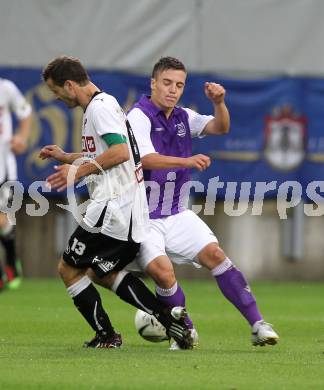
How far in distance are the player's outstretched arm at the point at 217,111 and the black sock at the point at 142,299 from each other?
1283 millimetres

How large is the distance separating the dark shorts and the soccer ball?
30.4 inches

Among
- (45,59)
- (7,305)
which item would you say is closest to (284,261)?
(45,59)

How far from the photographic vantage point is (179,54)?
707 inches

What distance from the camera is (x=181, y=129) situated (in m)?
9.44

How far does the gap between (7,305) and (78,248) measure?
16.3ft

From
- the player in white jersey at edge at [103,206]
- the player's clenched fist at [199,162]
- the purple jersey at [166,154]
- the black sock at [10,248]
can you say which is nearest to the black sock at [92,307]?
the player in white jersey at edge at [103,206]

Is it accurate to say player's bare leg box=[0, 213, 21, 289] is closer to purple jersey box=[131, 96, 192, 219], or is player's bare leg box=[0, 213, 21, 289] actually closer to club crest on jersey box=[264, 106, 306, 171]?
purple jersey box=[131, 96, 192, 219]

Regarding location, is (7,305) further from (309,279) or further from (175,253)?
(309,279)

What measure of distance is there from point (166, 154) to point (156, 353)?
4.81ft

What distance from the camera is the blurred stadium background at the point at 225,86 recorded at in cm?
1770

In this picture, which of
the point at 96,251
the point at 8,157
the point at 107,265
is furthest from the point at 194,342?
the point at 8,157

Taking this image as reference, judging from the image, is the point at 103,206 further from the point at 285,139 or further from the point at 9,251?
the point at 285,139

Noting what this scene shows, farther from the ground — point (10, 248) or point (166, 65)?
point (166, 65)

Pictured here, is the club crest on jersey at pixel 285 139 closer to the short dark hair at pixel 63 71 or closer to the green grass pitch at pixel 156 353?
the green grass pitch at pixel 156 353
